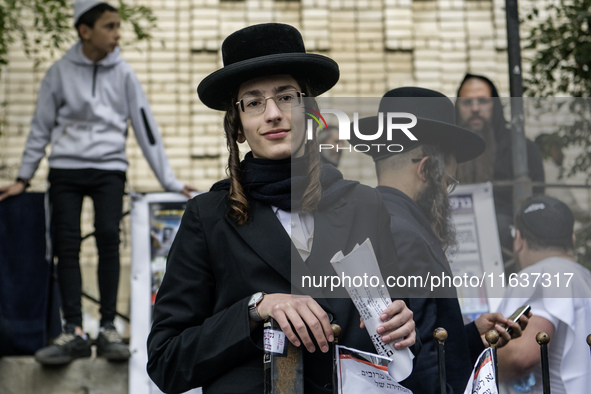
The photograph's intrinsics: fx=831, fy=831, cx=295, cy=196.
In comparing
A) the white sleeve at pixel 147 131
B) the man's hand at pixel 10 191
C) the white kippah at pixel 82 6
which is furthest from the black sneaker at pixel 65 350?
the white kippah at pixel 82 6

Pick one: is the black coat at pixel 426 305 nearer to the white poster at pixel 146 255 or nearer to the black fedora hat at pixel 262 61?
the black fedora hat at pixel 262 61

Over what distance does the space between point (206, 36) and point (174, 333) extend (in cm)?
825

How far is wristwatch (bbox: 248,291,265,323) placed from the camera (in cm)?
202

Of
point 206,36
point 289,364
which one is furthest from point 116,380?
point 206,36

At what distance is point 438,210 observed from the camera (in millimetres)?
2508

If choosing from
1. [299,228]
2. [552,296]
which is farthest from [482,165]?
[299,228]

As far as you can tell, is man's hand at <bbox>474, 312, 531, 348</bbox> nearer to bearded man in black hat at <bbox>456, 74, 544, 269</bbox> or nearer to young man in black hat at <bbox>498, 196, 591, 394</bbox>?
young man in black hat at <bbox>498, 196, 591, 394</bbox>

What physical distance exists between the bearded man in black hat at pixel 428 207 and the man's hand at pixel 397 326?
332mm

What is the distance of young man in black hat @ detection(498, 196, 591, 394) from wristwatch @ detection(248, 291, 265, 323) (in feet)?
2.81

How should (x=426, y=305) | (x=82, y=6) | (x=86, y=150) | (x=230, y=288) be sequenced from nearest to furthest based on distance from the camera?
(x=230, y=288) < (x=426, y=305) < (x=86, y=150) < (x=82, y=6)

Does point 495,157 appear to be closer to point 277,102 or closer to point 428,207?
point 428,207

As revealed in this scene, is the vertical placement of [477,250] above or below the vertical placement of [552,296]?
above

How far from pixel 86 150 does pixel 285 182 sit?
287 centimetres

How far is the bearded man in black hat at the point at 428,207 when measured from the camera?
2344 millimetres
